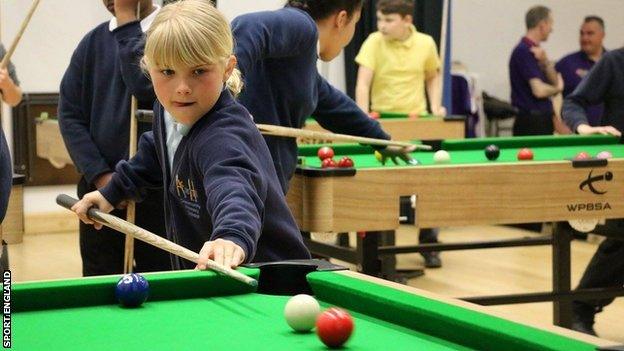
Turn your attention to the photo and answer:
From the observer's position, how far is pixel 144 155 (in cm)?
290

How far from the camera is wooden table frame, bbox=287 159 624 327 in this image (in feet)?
11.9

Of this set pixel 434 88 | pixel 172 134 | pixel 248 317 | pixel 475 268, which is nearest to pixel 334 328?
pixel 248 317

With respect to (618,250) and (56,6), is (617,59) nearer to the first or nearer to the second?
(618,250)

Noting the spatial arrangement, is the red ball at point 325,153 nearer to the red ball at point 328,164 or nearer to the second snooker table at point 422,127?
the red ball at point 328,164

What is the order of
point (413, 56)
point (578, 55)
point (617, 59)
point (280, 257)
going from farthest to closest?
point (578, 55) < point (413, 56) < point (617, 59) < point (280, 257)

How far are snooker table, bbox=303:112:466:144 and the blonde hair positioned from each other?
3647 mm

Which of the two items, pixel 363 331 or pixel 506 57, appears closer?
pixel 363 331

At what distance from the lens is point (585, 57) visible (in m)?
8.59

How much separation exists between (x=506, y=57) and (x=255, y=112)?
6858 millimetres

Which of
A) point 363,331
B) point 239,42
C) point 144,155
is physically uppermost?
point 239,42

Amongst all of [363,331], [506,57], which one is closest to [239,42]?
[363,331]

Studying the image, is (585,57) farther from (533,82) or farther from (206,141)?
(206,141)

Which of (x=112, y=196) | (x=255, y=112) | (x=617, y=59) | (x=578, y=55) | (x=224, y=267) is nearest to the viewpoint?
(x=224, y=267)

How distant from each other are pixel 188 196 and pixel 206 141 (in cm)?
16
